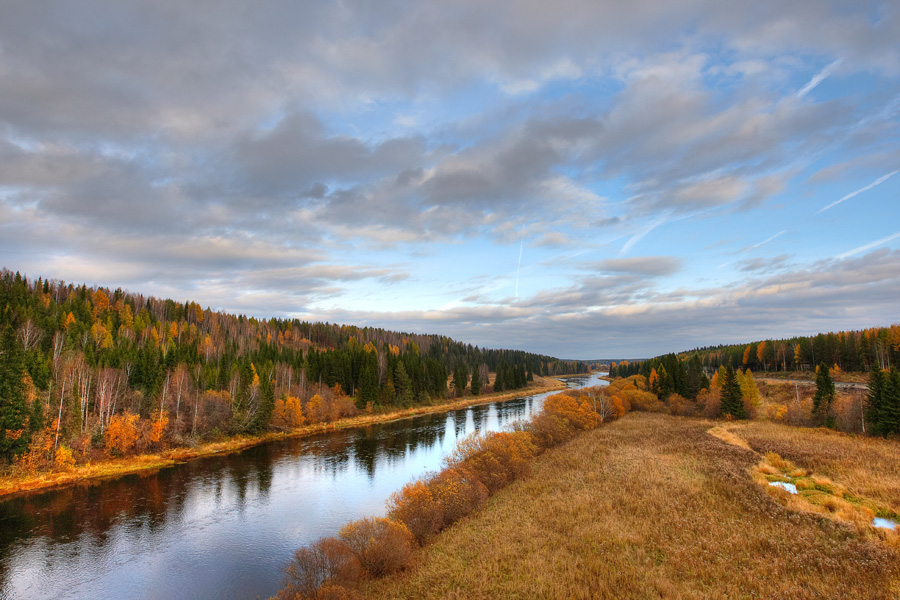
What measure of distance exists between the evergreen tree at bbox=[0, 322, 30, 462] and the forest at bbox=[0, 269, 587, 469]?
0.10m

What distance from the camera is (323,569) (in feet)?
67.6

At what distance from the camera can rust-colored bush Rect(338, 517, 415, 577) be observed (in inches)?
869

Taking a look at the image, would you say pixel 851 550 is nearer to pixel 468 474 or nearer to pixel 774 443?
pixel 468 474

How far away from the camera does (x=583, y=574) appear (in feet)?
66.2

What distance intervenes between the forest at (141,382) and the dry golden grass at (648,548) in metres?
46.2

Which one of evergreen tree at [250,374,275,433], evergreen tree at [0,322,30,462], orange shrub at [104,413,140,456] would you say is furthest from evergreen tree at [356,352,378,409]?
evergreen tree at [0,322,30,462]

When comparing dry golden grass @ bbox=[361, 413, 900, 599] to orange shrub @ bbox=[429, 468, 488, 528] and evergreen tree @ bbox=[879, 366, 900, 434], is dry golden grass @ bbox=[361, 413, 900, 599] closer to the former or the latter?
orange shrub @ bbox=[429, 468, 488, 528]

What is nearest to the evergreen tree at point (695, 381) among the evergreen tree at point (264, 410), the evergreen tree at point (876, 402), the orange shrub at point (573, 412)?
the orange shrub at point (573, 412)

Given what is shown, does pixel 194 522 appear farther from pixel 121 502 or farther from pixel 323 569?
pixel 323 569

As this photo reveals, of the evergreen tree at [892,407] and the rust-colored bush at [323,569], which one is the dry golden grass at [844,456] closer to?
the evergreen tree at [892,407]

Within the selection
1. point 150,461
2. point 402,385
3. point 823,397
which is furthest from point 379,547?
point 402,385

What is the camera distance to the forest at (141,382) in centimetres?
4659

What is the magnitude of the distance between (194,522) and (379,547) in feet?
64.4

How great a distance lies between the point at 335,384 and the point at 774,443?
78.6 metres
